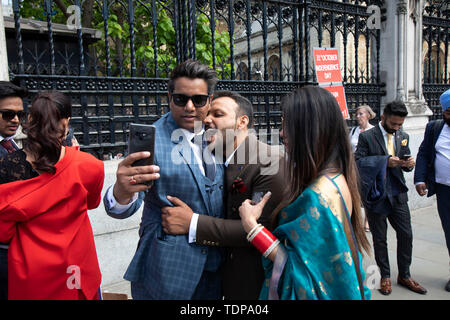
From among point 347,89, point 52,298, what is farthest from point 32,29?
point 347,89

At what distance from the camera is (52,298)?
2.20 metres

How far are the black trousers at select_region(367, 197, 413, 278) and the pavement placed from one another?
0.52ft

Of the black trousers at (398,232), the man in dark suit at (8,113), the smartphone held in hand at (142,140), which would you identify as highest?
the man in dark suit at (8,113)

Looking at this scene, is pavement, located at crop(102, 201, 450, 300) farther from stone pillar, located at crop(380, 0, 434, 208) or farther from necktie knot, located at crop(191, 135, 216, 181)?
necktie knot, located at crop(191, 135, 216, 181)

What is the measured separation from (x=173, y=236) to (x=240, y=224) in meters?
0.38

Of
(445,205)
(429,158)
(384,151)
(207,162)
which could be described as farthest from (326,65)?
(207,162)

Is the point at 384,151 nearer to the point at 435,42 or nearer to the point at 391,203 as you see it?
the point at 391,203

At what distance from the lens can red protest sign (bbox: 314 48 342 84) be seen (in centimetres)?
493

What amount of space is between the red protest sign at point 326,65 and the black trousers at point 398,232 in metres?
1.95

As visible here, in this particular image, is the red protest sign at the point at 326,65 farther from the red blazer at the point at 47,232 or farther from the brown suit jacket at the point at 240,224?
the red blazer at the point at 47,232

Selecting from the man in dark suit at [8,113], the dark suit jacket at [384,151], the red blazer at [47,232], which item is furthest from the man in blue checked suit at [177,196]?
the dark suit jacket at [384,151]

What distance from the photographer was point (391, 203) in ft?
13.6

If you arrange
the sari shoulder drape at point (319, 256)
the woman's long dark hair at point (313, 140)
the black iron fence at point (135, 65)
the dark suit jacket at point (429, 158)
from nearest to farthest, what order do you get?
the sari shoulder drape at point (319, 256), the woman's long dark hair at point (313, 140), the black iron fence at point (135, 65), the dark suit jacket at point (429, 158)

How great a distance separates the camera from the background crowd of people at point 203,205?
1.64 metres
